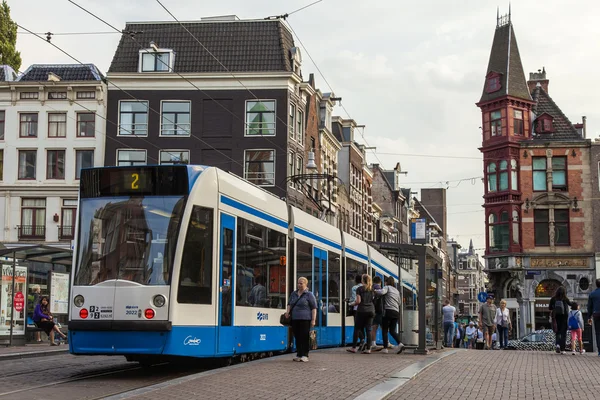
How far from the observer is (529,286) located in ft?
172

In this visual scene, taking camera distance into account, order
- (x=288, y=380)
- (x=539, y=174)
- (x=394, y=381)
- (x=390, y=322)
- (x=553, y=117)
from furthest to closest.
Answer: (x=553, y=117)
(x=539, y=174)
(x=390, y=322)
(x=288, y=380)
(x=394, y=381)

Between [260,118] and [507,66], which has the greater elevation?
[507,66]

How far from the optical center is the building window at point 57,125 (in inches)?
1866

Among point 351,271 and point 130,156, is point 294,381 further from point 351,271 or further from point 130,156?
point 130,156

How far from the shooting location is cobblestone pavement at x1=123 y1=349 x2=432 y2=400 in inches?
398

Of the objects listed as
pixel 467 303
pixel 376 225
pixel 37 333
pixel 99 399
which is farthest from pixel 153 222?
pixel 467 303

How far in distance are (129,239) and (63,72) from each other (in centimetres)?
3842

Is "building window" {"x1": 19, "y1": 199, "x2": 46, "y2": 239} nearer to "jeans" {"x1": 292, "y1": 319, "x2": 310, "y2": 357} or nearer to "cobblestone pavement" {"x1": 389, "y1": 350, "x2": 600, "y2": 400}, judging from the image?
"jeans" {"x1": 292, "y1": 319, "x2": 310, "y2": 357}

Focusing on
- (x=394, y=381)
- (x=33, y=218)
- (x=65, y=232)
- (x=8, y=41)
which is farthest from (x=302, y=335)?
(x=8, y=41)

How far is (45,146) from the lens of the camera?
4741 cm

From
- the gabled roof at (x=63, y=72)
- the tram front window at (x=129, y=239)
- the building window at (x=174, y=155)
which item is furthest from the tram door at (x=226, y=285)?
the gabled roof at (x=63, y=72)

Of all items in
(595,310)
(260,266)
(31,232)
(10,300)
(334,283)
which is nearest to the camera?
(260,266)

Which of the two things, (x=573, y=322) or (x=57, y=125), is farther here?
(x=57, y=125)

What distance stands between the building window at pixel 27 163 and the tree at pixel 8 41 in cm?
790
